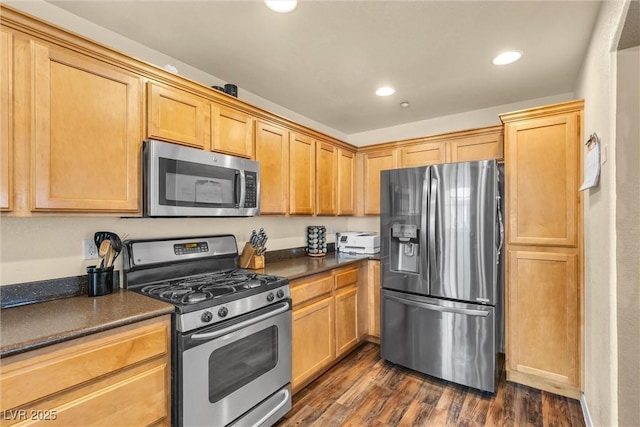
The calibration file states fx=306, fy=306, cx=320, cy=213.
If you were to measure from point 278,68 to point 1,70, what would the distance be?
5.11ft

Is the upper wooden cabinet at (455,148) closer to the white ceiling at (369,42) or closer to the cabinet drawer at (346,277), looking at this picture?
the white ceiling at (369,42)

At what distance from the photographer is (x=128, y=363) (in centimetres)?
134

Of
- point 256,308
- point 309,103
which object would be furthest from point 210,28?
point 256,308

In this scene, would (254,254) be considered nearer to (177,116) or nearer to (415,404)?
(177,116)

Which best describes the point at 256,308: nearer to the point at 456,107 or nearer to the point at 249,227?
the point at 249,227

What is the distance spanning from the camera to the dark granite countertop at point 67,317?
43.6 inches

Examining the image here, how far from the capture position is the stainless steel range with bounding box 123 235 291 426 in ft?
5.02

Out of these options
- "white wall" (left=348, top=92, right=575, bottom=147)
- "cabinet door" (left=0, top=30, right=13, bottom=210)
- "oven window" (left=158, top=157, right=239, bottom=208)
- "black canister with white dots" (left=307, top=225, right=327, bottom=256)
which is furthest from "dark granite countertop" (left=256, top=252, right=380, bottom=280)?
"white wall" (left=348, top=92, right=575, bottom=147)

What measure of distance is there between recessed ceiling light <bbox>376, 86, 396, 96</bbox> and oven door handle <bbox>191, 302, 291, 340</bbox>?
199 cm

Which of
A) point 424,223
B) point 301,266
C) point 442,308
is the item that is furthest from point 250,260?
point 442,308

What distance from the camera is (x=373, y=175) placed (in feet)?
12.0

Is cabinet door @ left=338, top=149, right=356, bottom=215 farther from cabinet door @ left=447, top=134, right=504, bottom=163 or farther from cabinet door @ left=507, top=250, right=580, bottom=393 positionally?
cabinet door @ left=507, top=250, right=580, bottom=393

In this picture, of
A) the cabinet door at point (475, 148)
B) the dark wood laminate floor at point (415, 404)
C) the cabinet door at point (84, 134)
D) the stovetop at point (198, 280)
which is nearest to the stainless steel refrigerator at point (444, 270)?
the dark wood laminate floor at point (415, 404)

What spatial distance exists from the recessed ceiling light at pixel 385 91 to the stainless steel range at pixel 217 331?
73.3 inches
